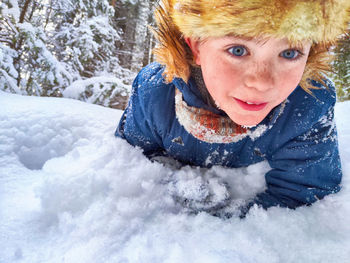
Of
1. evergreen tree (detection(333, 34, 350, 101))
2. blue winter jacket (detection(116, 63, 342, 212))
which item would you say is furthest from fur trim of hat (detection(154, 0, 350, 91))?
evergreen tree (detection(333, 34, 350, 101))

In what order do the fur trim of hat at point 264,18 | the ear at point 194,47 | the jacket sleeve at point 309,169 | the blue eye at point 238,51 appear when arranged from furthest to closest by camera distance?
1. the jacket sleeve at point 309,169
2. the ear at point 194,47
3. the blue eye at point 238,51
4. the fur trim of hat at point 264,18

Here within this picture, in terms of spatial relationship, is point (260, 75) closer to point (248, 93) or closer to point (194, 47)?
point (248, 93)

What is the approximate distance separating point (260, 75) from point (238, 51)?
0.13 metres

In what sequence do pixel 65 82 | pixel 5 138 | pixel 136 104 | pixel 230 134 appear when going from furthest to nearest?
pixel 65 82 < pixel 136 104 < pixel 5 138 < pixel 230 134

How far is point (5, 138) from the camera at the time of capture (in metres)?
1.46

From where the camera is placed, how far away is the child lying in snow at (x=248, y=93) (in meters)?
0.79

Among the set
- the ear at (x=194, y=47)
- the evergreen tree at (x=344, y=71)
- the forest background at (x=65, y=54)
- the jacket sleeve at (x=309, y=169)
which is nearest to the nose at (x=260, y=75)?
the ear at (x=194, y=47)

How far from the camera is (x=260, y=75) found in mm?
834

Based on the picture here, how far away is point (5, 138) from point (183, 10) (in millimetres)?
1358

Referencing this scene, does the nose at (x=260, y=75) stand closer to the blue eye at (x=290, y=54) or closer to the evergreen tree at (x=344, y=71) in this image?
the blue eye at (x=290, y=54)

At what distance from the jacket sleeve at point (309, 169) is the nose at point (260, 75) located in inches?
21.7

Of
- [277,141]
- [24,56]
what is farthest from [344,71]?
[24,56]

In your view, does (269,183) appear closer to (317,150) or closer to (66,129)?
(317,150)

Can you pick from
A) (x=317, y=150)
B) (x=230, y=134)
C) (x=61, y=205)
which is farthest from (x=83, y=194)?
(x=317, y=150)
